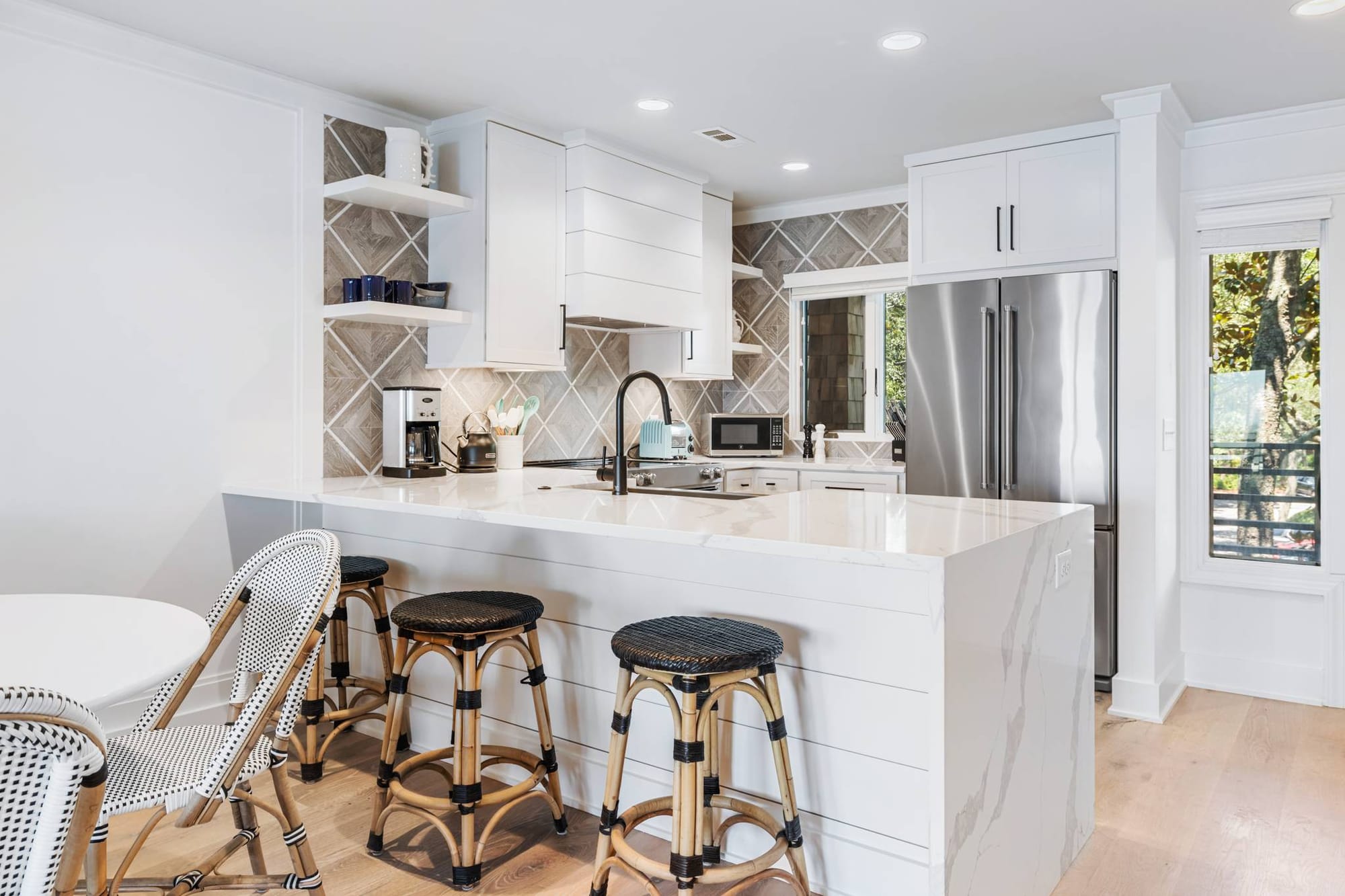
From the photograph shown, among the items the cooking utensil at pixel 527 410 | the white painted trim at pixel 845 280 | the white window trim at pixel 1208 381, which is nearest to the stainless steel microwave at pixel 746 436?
the white painted trim at pixel 845 280

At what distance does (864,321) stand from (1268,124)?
82.1 inches

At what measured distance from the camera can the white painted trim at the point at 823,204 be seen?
482 cm

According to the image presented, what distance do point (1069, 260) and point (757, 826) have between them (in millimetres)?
2740

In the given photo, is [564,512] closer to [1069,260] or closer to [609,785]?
[609,785]

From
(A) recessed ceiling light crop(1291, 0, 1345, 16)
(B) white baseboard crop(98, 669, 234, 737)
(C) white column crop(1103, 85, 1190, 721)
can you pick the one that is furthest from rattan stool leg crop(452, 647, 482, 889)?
(A) recessed ceiling light crop(1291, 0, 1345, 16)

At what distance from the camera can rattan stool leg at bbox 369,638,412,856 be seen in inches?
87.4

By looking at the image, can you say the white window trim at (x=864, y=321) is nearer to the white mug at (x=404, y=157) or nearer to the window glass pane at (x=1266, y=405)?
the window glass pane at (x=1266, y=405)

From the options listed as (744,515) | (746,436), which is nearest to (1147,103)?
(744,515)

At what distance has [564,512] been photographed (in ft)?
7.46

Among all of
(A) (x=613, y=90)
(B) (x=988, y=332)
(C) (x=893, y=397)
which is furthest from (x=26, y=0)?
(C) (x=893, y=397)

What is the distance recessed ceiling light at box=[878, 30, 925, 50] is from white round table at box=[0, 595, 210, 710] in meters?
2.56

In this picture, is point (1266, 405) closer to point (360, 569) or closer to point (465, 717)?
point (465, 717)

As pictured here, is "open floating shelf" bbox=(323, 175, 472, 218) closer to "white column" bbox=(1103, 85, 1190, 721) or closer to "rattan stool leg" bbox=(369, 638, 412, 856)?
"rattan stool leg" bbox=(369, 638, 412, 856)

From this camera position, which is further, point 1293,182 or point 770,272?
point 770,272
